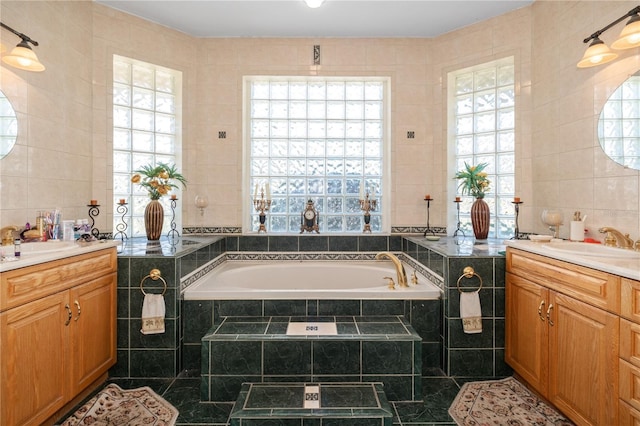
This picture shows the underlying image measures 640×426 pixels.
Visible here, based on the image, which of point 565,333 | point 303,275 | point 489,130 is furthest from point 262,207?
point 565,333

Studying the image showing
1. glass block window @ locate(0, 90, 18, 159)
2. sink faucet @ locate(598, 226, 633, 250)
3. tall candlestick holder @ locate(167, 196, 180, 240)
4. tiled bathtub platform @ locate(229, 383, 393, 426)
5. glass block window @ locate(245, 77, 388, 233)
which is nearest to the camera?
tiled bathtub platform @ locate(229, 383, 393, 426)

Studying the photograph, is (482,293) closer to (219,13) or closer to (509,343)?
(509,343)

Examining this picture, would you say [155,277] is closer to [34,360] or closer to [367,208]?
[34,360]

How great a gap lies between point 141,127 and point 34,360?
2.45 m

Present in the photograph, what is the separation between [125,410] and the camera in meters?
2.12

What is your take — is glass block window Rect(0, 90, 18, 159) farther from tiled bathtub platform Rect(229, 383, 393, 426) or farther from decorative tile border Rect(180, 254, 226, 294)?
tiled bathtub platform Rect(229, 383, 393, 426)

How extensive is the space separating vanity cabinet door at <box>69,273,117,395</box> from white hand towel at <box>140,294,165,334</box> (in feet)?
0.69

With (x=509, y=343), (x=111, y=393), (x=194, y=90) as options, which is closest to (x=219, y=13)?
(x=194, y=90)

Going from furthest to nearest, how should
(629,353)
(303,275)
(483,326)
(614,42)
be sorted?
1. (303,275)
2. (483,326)
3. (614,42)
4. (629,353)

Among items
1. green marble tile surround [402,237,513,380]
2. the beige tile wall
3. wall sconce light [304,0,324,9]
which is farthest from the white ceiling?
green marble tile surround [402,237,513,380]

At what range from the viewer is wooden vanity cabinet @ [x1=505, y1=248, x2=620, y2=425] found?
1645 mm

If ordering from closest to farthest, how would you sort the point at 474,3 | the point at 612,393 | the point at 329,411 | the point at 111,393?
the point at 612,393
the point at 329,411
the point at 111,393
the point at 474,3

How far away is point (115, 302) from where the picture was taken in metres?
2.47

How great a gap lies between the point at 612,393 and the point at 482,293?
951mm
